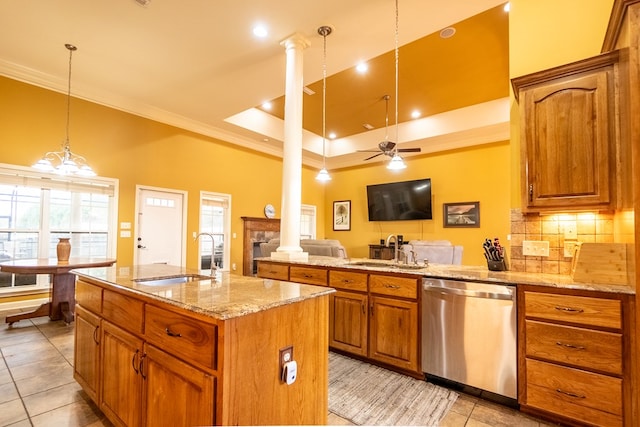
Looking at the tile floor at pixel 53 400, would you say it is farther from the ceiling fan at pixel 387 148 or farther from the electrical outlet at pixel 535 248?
the ceiling fan at pixel 387 148

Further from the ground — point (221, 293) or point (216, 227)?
point (216, 227)

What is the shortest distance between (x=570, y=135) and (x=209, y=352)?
2.57 m

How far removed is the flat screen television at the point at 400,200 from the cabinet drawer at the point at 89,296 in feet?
20.9

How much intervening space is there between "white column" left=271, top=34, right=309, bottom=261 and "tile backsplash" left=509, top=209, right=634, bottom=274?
81.5 inches

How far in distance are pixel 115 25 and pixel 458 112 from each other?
579 cm

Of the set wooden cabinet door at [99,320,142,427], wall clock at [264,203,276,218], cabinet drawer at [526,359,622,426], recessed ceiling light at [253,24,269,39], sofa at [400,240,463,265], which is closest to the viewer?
wooden cabinet door at [99,320,142,427]

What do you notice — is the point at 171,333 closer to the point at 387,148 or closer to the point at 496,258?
the point at 496,258

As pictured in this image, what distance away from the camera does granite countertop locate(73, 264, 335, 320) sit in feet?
3.80

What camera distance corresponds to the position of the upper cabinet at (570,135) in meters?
1.92

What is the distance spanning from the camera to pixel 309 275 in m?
3.06

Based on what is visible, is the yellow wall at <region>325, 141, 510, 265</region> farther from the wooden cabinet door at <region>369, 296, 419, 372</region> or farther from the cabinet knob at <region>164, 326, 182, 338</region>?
the cabinet knob at <region>164, 326, 182, 338</region>

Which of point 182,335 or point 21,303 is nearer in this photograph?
point 182,335

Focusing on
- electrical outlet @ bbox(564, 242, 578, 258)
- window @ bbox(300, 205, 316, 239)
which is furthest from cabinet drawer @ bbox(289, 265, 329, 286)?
window @ bbox(300, 205, 316, 239)

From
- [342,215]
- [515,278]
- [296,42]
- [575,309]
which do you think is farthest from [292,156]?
[342,215]
